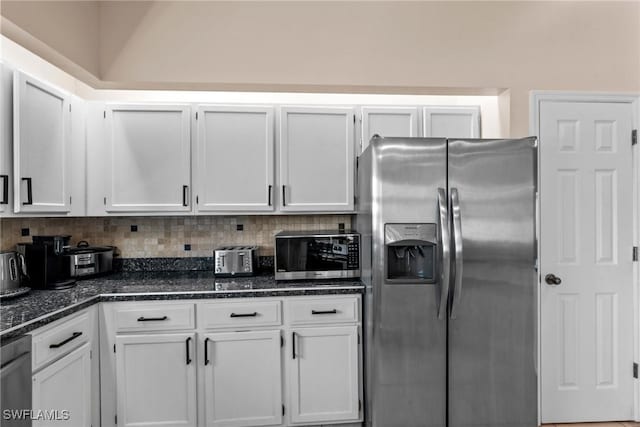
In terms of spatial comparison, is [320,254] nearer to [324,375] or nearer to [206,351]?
[324,375]

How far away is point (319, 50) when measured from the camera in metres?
2.24

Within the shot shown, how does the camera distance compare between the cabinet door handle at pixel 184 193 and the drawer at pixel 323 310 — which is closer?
the drawer at pixel 323 310

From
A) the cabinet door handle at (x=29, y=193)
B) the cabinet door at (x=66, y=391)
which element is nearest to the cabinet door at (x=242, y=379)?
the cabinet door at (x=66, y=391)

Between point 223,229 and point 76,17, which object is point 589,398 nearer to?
point 223,229

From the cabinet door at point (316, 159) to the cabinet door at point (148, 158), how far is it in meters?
0.68

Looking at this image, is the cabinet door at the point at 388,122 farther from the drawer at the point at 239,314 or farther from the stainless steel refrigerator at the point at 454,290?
the drawer at the point at 239,314

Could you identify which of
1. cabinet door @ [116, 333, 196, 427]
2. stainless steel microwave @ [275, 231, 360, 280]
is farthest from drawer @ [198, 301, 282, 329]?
stainless steel microwave @ [275, 231, 360, 280]

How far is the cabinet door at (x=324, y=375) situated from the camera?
6.73ft

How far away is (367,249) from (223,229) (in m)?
1.24

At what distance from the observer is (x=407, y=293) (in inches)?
72.8

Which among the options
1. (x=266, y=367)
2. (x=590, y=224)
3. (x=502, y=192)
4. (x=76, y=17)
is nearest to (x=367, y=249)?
(x=502, y=192)

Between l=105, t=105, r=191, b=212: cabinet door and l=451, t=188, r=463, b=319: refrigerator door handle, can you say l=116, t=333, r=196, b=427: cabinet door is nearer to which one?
l=105, t=105, r=191, b=212: cabinet door

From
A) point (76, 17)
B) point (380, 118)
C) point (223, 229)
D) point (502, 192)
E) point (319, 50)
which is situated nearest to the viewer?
point (502, 192)

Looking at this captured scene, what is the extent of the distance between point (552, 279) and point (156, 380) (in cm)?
256
